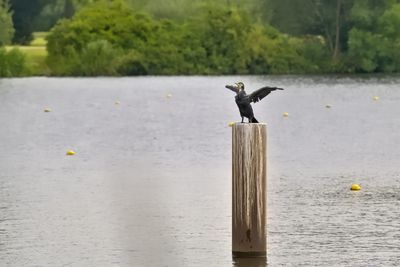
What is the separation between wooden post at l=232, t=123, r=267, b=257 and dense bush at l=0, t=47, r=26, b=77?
82.6 metres

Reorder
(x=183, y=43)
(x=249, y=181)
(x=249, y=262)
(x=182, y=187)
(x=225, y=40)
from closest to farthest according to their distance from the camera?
(x=249, y=181) → (x=249, y=262) → (x=182, y=187) → (x=225, y=40) → (x=183, y=43)

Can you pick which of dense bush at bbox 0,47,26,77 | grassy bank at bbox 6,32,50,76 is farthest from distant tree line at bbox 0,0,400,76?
Result: dense bush at bbox 0,47,26,77

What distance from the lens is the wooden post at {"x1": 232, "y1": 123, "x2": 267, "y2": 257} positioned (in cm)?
1914

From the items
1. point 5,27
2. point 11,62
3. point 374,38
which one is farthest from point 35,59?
point 374,38

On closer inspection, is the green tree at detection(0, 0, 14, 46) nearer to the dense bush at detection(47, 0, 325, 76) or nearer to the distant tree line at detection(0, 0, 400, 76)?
the distant tree line at detection(0, 0, 400, 76)

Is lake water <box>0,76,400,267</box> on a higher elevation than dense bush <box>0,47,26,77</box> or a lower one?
higher

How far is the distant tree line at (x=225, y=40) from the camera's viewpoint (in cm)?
10644

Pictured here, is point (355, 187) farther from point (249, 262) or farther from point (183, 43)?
point (183, 43)

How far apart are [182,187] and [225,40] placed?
263ft

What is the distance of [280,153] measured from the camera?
125 feet

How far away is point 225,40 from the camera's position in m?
110

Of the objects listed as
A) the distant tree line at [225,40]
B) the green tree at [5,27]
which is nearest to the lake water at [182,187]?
the green tree at [5,27]

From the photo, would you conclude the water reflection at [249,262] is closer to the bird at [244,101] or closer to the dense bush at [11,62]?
the bird at [244,101]

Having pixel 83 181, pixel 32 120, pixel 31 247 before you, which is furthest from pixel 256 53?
pixel 31 247
